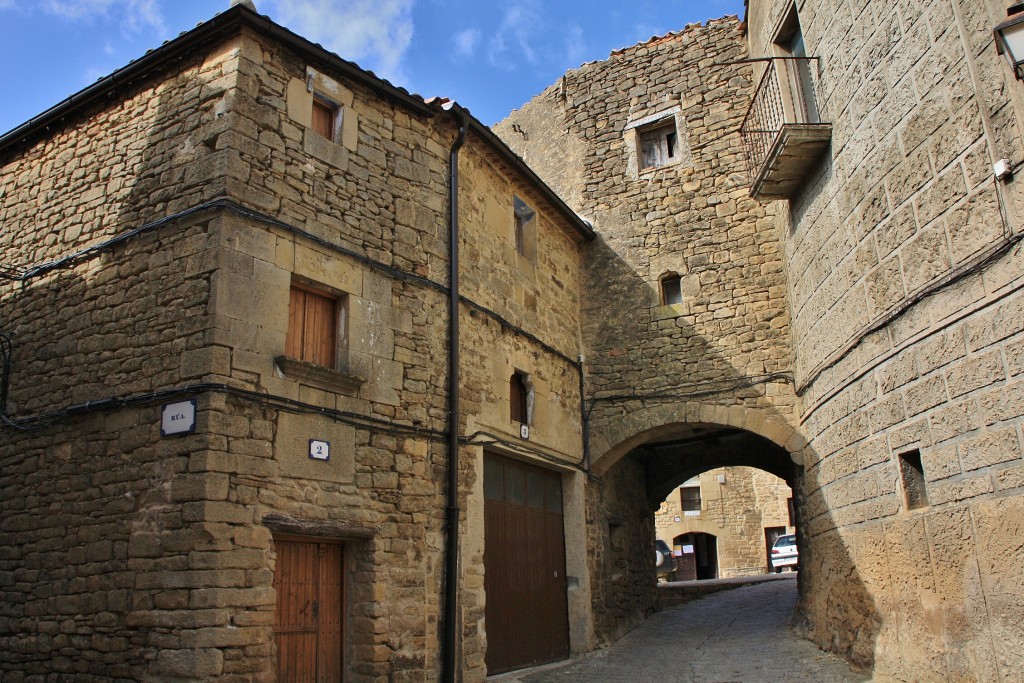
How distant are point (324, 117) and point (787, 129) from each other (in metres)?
4.41

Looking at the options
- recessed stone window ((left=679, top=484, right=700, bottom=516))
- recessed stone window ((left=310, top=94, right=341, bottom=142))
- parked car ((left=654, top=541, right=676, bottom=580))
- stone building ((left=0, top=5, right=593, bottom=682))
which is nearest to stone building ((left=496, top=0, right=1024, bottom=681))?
stone building ((left=0, top=5, right=593, bottom=682))

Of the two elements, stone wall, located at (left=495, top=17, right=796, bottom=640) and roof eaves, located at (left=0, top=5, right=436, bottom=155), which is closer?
roof eaves, located at (left=0, top=5, right=436, bottom=155)

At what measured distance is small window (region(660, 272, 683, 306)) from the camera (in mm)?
11117

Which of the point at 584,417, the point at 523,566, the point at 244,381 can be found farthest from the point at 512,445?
the point at 244,381

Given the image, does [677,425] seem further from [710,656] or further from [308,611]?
[308,611]

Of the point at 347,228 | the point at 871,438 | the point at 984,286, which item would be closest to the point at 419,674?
the point at 347,228

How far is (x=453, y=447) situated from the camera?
7.73 m

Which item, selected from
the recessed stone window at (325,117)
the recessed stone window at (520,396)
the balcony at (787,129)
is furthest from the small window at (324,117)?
the balcony at (787,129)

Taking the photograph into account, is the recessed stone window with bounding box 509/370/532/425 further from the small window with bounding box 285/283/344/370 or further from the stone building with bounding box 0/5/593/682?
the small window with bounding box 285/283/344/370

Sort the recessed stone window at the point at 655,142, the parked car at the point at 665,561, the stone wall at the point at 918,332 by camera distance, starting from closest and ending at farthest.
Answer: the stone wall at the point at 918,332 < the recessed stone window at the point at 655,142 < the parked car at the point at 665,561

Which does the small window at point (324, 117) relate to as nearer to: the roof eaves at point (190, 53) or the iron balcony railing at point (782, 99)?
the roof eaves at point (190, 53)

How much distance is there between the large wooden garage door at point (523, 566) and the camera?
8.55 m

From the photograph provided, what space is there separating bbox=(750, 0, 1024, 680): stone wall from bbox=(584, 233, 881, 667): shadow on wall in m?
1.09

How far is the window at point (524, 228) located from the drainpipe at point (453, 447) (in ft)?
5.60
